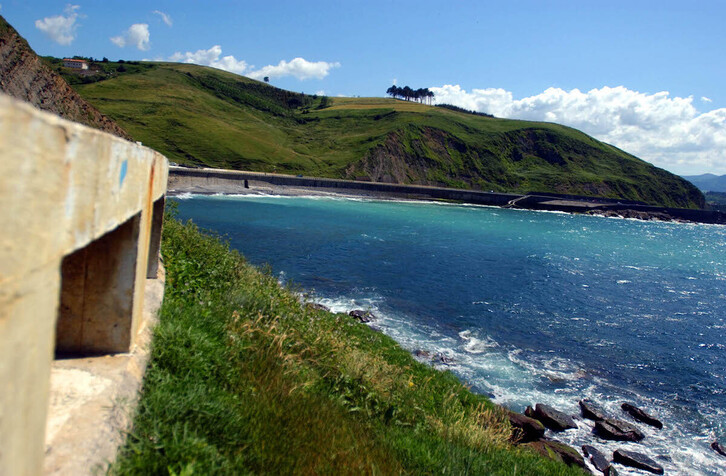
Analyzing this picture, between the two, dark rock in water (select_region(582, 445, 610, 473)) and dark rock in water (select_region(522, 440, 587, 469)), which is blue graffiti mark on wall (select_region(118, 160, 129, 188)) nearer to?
dark rock in water (select_region(522, 440, 587, 469))

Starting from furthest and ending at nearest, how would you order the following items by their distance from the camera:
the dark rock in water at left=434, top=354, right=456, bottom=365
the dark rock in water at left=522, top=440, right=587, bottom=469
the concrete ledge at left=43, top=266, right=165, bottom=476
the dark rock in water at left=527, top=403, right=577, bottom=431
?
the dark rock in water at left=434, top=354, right=456, bottom=365 → the dark rock in water at left=527, top=403, right=577, bottom=431 → the dark rock in water at left=522, top=440, right=587, bottom=469 → the concrete ledge at left=43, top=266, right=165, bottom=476

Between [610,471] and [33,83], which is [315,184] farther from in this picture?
[610,471]

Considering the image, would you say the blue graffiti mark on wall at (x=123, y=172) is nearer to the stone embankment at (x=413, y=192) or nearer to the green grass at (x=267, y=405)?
the green grass at (x=267, y=405)

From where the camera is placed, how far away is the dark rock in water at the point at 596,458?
44.4 feet

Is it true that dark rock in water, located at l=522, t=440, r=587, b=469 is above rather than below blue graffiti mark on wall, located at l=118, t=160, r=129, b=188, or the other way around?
below

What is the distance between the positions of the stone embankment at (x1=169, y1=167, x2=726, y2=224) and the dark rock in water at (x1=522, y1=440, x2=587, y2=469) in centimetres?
6143

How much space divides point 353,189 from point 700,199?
10778 centimetres

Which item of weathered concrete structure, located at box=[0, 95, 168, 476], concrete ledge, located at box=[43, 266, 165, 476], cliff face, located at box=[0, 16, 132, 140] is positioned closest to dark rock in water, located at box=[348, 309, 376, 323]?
concrete ledge, located at box=[43, 266, 165, 476]

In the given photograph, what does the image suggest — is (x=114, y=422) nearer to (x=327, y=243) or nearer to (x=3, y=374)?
(x=3, y=374)

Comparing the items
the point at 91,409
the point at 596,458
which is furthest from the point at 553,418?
the point at 91,409

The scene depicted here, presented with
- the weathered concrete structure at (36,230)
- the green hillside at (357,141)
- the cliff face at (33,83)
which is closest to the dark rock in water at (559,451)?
the weathered concrete structure at (36,230)

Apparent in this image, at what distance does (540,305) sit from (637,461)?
1417cm

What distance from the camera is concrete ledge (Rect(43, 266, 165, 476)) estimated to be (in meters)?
3.06

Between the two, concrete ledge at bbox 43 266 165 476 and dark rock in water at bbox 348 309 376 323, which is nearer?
concrete ledge at bbox 43 266 165 476
